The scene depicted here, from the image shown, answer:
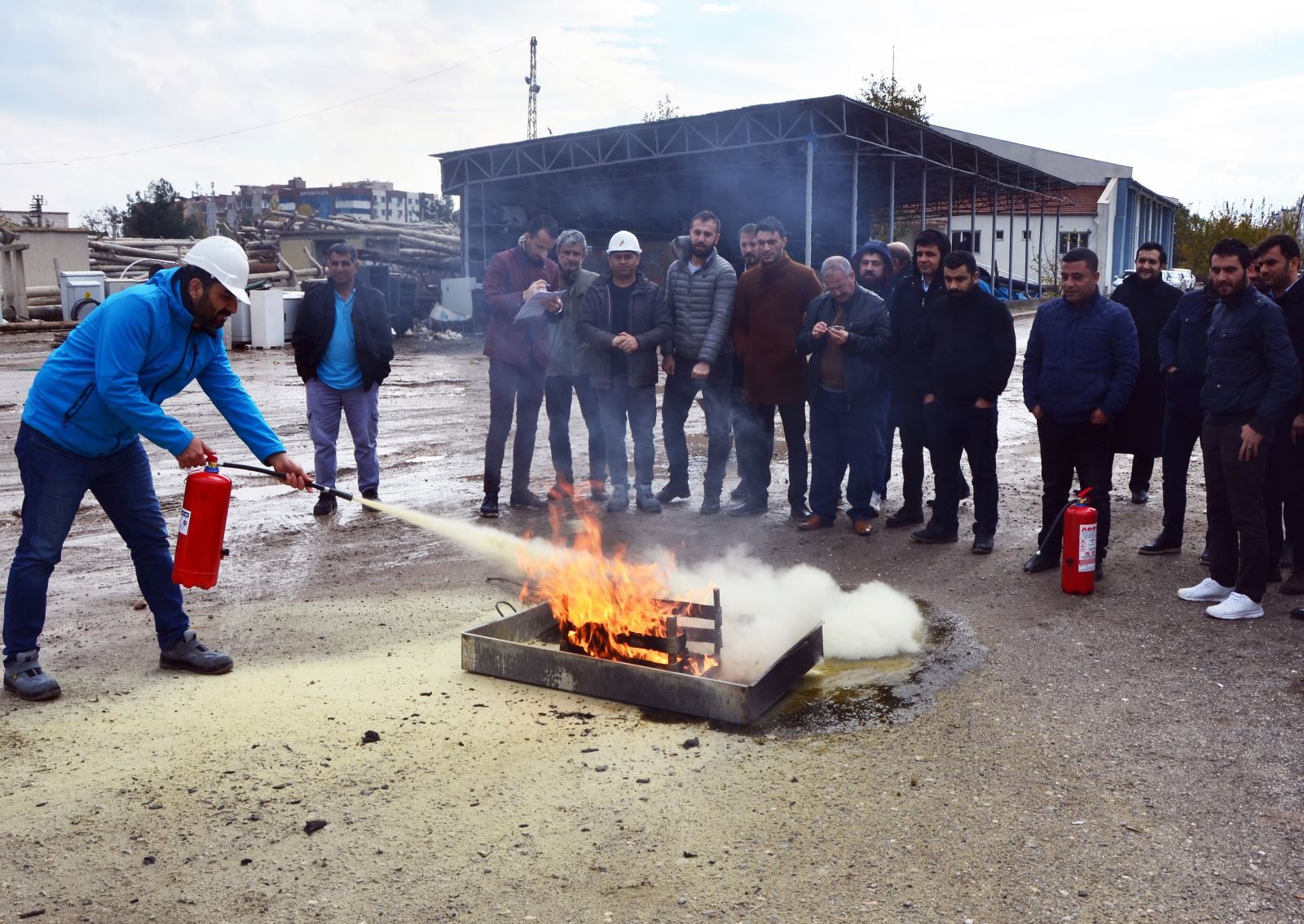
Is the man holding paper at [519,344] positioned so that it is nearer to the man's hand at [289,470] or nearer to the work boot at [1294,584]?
the man's hand at [289,470]

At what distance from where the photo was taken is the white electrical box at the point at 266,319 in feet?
81.3

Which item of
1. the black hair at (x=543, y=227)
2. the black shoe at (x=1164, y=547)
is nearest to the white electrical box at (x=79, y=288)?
the black hair at (x=543, y=227)

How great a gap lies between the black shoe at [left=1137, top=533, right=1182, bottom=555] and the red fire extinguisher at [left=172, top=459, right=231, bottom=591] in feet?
20.0

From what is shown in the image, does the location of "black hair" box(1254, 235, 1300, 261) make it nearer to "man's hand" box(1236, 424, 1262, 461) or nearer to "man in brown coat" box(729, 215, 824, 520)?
"man's hand" box(1236, 424, 1262, 461)

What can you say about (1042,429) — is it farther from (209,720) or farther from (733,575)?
(209,720)

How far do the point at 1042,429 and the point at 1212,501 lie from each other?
1168mm

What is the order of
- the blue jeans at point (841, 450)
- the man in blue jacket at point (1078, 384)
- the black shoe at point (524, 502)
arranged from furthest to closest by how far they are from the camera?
the black shoe at point (524, 502), the blue jeans at point (841, 450), the man in blue jacket at point (1078, 384)

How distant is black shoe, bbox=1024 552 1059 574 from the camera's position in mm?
6992

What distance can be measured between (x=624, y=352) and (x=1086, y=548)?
403 cm

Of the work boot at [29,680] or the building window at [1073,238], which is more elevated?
the building window at [1073,238]

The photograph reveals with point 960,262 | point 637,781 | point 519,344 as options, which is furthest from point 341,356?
point 637,781

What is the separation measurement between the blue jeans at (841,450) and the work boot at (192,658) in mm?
4663

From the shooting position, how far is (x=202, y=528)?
5043 millimetres

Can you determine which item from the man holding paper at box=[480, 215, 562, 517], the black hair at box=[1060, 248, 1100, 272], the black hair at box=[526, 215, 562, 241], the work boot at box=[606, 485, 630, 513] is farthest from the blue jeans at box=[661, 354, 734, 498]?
the black hair at box=[1060, 248, 1100, 272]
